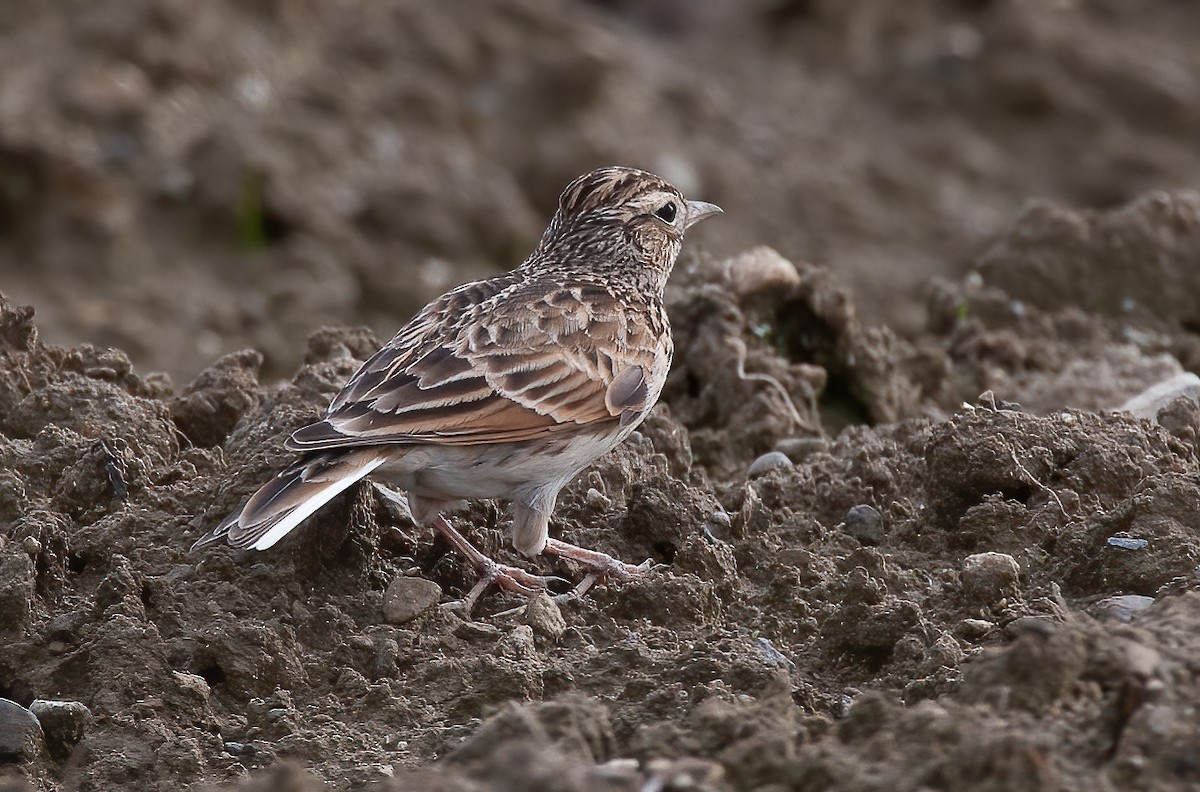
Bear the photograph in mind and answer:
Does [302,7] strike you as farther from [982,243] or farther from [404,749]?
[404,749]

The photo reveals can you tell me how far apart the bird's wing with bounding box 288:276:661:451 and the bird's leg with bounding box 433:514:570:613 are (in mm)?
426

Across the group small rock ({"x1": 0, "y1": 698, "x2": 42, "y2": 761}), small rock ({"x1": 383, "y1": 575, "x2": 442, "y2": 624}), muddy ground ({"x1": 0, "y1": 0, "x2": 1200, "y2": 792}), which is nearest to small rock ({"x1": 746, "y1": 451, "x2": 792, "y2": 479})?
muddy ground ({"x1": 0, "y1": 0, "x2": 1200, "y2": 792})

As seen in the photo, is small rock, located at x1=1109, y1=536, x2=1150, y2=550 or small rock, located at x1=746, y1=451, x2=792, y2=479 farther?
small rock, located at x1=746, y1=451, x2=792, y2=479

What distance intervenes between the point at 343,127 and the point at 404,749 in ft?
27.8

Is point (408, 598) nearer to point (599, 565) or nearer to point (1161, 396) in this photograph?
point (599, 565)

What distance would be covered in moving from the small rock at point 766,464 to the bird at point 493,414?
0.64 meters

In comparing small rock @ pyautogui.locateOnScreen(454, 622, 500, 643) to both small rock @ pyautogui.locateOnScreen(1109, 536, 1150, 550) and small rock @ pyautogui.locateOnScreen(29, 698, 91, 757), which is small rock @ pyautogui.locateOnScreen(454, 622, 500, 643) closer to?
small rock @ pyautogui.locateOnScreen(29, 698, 91, 757)

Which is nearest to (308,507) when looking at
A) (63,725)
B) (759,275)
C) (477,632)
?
(477,632)

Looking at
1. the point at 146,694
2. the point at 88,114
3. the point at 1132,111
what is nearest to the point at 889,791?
the point at 146,694

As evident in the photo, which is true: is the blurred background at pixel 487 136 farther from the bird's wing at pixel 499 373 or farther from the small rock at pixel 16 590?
the small rock at pixel 16 590

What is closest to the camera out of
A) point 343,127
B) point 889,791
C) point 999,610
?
point 889,791

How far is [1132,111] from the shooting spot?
14.9m

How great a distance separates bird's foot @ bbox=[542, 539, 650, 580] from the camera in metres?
5.83

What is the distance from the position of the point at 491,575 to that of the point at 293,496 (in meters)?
0.89
